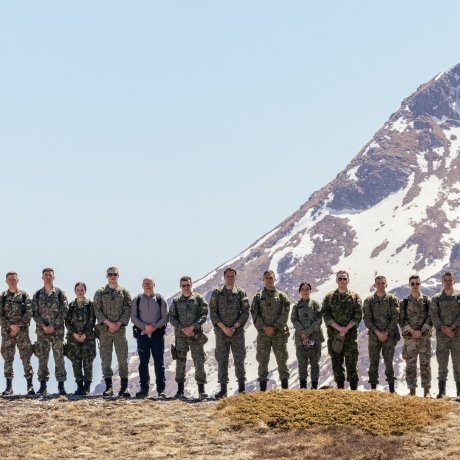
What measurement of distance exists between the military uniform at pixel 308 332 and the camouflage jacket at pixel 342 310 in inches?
12.6

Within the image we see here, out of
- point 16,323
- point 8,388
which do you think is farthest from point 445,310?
point 8,388

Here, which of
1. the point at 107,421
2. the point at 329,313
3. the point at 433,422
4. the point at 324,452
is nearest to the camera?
the point at 324,452

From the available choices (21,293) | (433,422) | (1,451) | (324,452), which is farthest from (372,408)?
(21,293)

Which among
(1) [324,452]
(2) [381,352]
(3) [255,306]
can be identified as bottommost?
(1) [324,452]

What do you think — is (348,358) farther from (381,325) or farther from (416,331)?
(416,331)

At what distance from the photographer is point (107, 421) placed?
72.5 feet

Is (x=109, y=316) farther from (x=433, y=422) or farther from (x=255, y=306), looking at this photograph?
(x=433, y=422)

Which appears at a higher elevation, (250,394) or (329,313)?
(329,313)

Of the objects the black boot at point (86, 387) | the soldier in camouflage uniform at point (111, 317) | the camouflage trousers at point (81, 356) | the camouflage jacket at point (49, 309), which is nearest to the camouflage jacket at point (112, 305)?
the soldier in camouflage uniform at point (111, 317)

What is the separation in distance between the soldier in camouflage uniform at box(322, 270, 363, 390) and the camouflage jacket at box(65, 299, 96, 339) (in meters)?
6.88

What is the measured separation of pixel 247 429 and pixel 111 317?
6.92 m

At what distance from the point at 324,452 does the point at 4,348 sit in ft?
38.5

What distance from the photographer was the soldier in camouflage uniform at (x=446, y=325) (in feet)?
82.9

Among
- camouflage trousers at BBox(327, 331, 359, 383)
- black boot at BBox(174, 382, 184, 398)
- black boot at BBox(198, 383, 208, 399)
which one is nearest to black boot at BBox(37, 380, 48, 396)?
black boot at BBox(174, 382, 184, 398)
